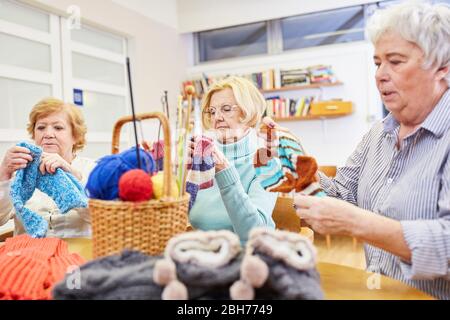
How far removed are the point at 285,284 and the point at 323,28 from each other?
182 inches

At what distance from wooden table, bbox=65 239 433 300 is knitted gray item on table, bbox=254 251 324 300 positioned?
133mm

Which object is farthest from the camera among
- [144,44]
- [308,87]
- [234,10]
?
[234,10]

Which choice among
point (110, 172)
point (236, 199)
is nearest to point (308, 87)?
point (236, 199)

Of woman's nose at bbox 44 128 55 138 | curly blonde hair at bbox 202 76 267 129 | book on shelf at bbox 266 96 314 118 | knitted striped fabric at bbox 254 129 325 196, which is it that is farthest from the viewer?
book on shelf at bbox 266 96 314 118

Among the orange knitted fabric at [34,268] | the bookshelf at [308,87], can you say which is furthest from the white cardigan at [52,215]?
the bookshelf at [308,87]

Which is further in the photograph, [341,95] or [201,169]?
[341,95]

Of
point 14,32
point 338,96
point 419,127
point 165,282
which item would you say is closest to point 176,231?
point 165,282

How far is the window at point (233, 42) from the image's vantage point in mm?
5050

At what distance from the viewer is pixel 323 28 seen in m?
4.70

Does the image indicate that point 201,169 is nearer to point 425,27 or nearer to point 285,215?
point 285,215

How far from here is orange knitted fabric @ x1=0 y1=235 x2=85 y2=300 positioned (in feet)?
2.21

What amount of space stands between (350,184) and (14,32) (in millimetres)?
2917

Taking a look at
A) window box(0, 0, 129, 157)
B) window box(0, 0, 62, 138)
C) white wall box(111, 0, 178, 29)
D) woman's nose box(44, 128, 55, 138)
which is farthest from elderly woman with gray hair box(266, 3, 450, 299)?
white wall box(111, 0, 178, 29)

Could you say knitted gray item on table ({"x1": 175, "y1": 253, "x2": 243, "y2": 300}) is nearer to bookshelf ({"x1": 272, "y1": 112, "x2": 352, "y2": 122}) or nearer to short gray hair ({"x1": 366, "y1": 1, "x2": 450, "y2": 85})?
short gray hair ({"x1": 366, "y1": 1, "x2": 450, "y2": 85})
